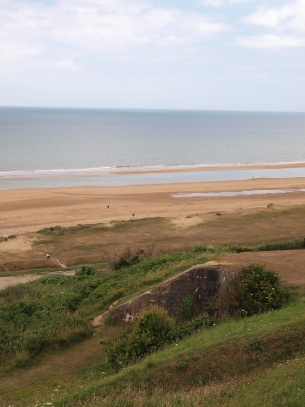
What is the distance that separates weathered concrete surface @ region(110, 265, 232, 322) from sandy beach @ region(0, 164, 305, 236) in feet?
67.8

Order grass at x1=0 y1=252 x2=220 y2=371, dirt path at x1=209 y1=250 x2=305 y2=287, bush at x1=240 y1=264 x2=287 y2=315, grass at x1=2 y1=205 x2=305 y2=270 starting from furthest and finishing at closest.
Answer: grass at x1=2 y1=205 x2=305 y2=270 → dirt path at x1=209 y1=250 x2=305 y2=287 → grass at x1=0 y1=252 x2=220 y2=371 → bush at x1=240 y1=264 x2=287 y2=315

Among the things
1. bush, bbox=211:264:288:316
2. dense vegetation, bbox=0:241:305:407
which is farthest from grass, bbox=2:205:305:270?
bush, bbox=211:264:288:316

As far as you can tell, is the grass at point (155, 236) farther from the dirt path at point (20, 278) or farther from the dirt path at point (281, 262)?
the dirt path at point (281, 262)

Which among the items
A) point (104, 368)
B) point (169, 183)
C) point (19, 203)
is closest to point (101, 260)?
point (104, 368)

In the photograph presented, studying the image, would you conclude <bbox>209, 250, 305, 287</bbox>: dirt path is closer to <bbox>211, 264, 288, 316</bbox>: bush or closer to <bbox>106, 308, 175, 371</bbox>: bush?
<bbox>211, 264, 288, 316</bbox>: bush

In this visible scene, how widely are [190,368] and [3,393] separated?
4.59 metres

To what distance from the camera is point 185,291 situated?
16.0 metres

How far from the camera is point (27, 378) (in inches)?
517

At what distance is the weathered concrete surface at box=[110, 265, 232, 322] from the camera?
1583 centimetres

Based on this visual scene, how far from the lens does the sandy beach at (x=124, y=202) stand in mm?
39844

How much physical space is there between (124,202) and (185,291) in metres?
31.9

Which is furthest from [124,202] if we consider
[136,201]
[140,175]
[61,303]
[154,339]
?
[154,339]

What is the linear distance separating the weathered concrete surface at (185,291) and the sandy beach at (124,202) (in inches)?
813

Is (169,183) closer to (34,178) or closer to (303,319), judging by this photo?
(34,178)
